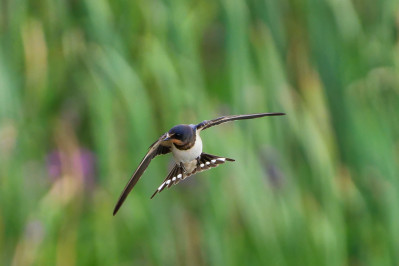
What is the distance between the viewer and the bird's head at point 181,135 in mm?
816

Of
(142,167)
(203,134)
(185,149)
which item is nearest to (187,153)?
(185,149)

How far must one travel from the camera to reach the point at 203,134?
5.19ft

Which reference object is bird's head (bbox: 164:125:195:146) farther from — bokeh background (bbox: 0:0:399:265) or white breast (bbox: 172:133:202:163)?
bokeh background (bbox: 0:0:399:265)

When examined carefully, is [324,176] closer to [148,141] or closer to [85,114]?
[148,141]

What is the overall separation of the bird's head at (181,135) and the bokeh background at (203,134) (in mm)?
679

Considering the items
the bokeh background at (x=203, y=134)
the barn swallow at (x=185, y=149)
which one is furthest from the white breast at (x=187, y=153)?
the bokeh background at (x=203, y=134)

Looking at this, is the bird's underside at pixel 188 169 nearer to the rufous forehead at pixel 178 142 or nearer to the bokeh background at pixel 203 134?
the rufous forehead at pixel 178 142

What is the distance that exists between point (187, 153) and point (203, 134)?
2.32ft

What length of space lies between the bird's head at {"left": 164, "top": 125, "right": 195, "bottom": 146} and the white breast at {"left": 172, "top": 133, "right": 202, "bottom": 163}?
0.02 m

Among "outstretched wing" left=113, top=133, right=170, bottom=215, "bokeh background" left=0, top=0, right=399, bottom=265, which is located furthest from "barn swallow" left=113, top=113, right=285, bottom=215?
"bokeh background" left=0, top=0, right=399, bottom=265

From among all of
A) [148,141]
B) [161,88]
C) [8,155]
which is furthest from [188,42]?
[8,155]

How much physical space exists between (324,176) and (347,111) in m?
0.16

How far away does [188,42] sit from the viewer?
5.68 feet

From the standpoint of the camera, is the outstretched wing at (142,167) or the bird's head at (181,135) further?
the bird's head at (181,135)
